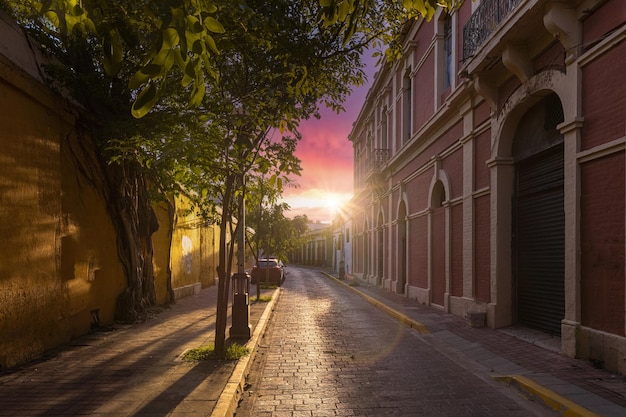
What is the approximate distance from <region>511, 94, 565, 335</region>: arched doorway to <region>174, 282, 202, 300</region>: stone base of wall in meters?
10.2

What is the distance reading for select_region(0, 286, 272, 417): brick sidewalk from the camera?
4.86 meters

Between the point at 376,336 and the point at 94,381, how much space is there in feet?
19.1

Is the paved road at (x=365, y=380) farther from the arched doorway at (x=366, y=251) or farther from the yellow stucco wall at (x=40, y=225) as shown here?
the arched doorway at (x=366, y=251)

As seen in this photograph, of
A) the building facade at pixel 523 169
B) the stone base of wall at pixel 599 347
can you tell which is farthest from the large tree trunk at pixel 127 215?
the stone base of wall at pixel 599 347

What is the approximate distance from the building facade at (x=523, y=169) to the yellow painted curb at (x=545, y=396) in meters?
1.40

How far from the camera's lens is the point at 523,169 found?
10.1m

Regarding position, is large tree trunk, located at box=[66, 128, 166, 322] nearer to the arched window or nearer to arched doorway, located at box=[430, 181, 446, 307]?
arched doorway, located at box=[430, 181, 446, 307]

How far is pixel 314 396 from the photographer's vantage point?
18.7ft

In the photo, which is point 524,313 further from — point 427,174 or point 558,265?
point 427,174

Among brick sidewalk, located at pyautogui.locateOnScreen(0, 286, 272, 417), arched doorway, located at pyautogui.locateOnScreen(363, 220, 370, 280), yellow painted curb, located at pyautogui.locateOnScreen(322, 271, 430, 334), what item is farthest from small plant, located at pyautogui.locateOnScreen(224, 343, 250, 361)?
arched doorway, located at pyautogui.locateOnScreen(363, 220, 370, 280)

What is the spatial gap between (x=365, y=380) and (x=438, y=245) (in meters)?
9.06

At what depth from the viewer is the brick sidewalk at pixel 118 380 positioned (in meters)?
4.86

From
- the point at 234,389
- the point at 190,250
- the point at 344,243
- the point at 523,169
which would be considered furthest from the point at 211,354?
the point at 344,243

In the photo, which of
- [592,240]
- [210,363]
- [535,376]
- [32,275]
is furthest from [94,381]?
[592,240]
